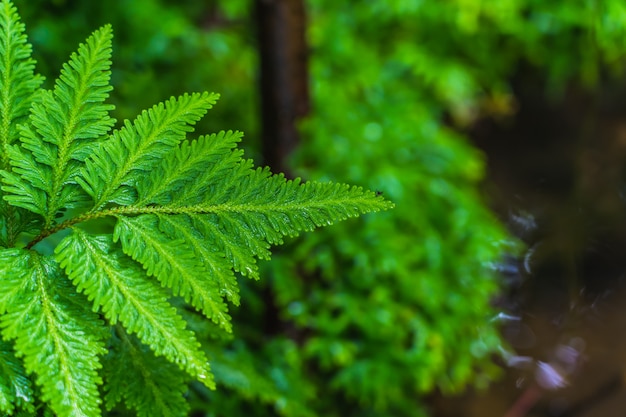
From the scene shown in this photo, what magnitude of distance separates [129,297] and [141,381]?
10.2 inches

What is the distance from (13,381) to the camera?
103 centimetres

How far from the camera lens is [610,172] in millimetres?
4301

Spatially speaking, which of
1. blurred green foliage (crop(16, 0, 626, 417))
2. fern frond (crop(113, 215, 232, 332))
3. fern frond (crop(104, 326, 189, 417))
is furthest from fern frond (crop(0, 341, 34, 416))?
blurred green foliage (crop(16, 0, 626, 417))

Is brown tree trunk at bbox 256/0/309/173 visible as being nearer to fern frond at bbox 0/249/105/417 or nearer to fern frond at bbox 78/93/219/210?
fern frond at bbox 78/93/219/210

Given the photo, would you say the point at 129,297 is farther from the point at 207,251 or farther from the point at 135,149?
the point at 135,149

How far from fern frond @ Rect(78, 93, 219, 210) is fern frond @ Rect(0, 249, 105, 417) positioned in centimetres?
16

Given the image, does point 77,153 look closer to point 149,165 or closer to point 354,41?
point 149,165

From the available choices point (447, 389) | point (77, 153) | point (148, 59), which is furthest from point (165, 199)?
point (447, 389)

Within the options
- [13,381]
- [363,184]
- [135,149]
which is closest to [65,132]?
[135,149]

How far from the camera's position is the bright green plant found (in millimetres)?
1027

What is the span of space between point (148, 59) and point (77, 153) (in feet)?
6.33

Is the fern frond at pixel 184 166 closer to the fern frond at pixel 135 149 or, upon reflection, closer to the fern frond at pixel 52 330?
the fern frond at pixel 135 149

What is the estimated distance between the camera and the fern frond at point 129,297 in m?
1.01

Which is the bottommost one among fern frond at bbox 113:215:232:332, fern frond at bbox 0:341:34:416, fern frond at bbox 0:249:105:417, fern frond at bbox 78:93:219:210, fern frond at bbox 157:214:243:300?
fern frond at bbox 0:341:34:416
